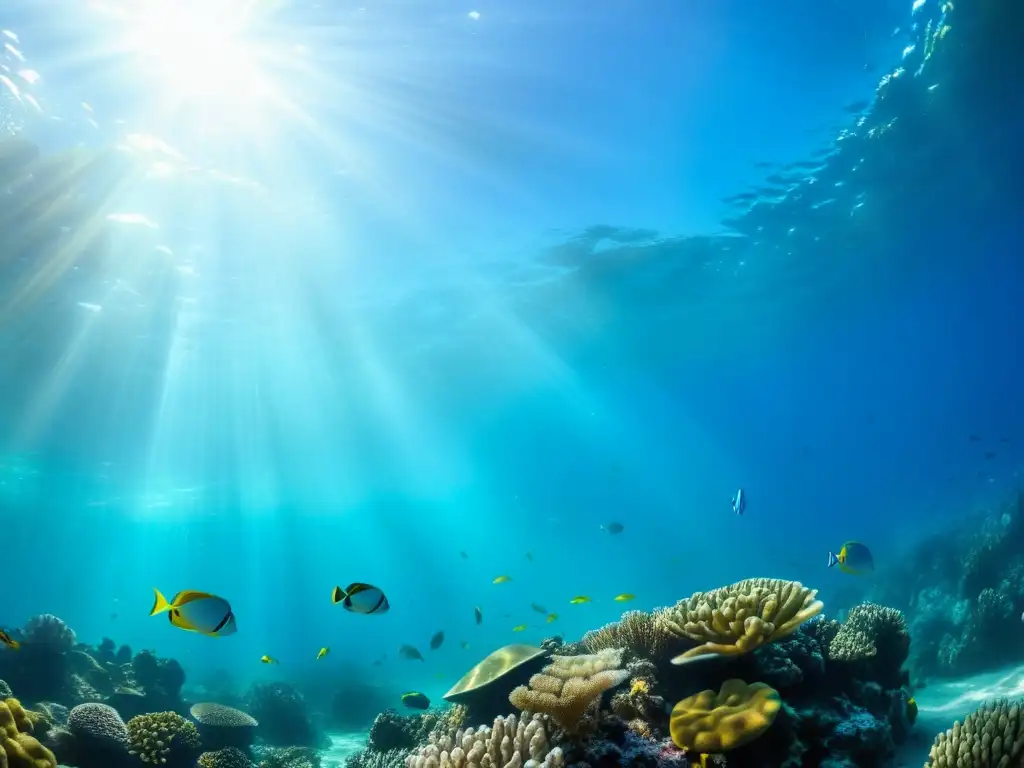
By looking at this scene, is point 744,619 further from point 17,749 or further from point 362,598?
point 17,749

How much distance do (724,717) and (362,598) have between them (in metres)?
3.23

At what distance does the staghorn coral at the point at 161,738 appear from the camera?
24.5 feet

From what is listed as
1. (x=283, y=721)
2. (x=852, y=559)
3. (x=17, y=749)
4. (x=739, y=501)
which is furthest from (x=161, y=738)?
(x=283, y=721)

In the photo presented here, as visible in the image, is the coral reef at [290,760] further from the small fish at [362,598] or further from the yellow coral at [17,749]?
the small fish at [362,598]

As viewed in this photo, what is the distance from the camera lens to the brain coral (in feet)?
23.1

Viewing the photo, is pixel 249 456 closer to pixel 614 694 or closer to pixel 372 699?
pixel 372 699

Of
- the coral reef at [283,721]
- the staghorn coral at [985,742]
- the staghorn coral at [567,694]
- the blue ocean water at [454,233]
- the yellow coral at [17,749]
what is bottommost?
the staghorn coral at [985,742]

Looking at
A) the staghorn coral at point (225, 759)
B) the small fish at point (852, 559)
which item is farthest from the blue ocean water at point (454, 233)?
the small fish at point (852, 559)

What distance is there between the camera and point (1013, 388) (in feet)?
287

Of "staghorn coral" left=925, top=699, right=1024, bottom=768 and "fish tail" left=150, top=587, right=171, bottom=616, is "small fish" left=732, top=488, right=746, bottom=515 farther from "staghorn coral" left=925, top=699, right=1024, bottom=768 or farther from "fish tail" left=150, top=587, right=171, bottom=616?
"fish tail" left=150, top=587, right=171, bottom=616

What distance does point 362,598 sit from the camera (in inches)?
209

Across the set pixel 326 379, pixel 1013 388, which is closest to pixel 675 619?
pixel 326 379

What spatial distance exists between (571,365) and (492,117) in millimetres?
23820

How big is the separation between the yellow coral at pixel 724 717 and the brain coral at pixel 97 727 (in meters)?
7.19
